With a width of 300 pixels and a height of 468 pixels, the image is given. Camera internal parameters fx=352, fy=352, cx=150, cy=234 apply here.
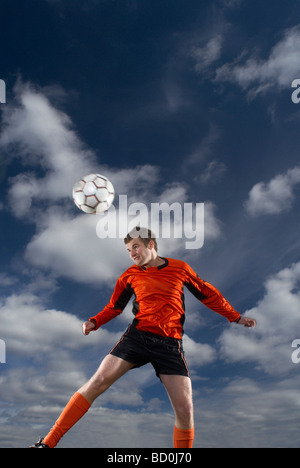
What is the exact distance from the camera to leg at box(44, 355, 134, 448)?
5320 millimetres

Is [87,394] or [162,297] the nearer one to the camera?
[87,394]

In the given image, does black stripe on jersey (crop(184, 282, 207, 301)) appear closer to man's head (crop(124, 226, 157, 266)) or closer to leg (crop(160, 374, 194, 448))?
man's head (crop(124, 226, 157, 266))

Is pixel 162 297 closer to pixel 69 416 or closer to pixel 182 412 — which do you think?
pixel 182 412

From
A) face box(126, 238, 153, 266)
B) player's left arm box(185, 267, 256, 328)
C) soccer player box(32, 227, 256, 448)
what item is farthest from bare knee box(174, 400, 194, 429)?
face box(126, 238, 153, 266)

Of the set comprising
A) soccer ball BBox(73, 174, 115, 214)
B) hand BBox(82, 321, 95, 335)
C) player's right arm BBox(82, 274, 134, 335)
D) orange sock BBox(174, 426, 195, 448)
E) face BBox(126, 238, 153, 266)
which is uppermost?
soccer ball BBox(73, 174, 115, 214)

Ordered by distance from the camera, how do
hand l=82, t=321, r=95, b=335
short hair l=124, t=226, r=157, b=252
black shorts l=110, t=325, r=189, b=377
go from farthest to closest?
short hair l=124, t=226, r=157, b=252
hand l=82, t=321, r=95, b=335
black shorts l=110, t=325, r=189, b=377

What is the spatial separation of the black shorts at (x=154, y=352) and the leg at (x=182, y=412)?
227mm

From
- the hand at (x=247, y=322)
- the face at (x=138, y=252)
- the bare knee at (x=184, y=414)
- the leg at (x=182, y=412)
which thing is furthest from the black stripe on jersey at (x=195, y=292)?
the bare knee at (x=184, y=414)

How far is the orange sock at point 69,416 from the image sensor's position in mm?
5289

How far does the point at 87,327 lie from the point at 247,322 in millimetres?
3133

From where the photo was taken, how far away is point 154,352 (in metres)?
5.96

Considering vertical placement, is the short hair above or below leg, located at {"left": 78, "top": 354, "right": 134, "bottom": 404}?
above

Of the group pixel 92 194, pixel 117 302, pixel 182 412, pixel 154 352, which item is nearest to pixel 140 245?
pixel 117 302
